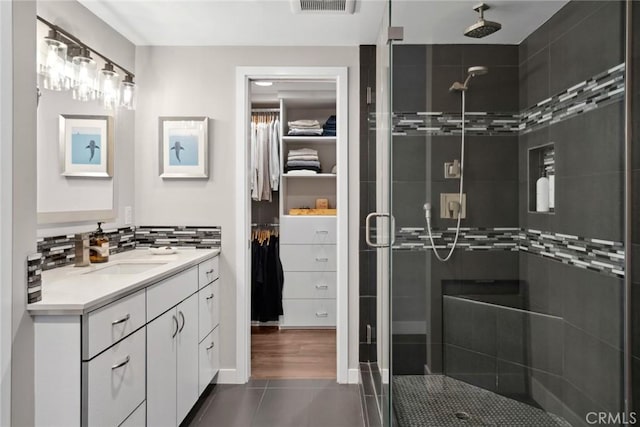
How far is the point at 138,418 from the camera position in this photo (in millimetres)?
1707

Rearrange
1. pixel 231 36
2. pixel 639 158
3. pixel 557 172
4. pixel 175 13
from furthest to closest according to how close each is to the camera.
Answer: pixel 231 36
pixel 175 13
pixel 557 172
pixel 639 158

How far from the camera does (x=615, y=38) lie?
4.35ft

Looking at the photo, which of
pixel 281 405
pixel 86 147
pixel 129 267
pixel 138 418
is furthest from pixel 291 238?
pixel 138 418

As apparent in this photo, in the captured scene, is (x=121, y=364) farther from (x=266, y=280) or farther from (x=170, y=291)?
(x=266, y=280)

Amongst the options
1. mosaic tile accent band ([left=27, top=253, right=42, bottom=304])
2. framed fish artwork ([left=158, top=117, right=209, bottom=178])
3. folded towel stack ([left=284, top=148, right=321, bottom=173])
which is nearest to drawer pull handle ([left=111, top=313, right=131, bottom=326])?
mosaic tile accent band ([left=27, top=253, right=42, bottom=304])

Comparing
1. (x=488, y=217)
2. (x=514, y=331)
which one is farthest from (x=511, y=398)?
(x=488, y=217)

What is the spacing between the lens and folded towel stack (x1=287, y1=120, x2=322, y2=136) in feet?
13.2

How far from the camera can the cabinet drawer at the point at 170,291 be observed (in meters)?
1.82

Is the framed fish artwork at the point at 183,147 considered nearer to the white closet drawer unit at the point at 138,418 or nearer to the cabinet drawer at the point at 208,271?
the cabinet drawer at the point at 208,271

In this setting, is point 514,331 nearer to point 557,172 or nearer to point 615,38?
point 557,172

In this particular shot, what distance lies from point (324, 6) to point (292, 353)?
8.68ft

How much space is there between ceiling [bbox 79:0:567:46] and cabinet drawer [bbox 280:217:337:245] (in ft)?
5.56

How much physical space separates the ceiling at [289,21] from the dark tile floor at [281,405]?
2.11 m

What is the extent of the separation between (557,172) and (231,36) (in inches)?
87.0
